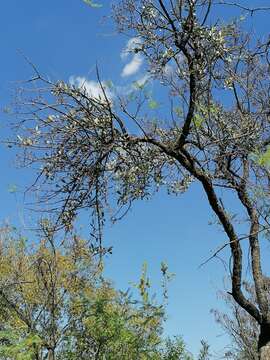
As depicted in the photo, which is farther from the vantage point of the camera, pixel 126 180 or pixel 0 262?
pixel 0 262

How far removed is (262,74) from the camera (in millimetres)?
11164

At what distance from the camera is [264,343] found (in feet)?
28.4

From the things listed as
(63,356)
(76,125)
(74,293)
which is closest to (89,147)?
(76,125)

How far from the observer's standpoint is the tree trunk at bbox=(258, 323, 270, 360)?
8.49 metres

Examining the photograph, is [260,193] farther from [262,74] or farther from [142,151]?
[262,74]

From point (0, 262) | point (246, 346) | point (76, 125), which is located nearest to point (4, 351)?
point (76, 125)

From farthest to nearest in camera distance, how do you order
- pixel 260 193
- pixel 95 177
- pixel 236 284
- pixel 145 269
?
1. pixel 145 269
2. pixel 236 284
3. pixel 95 177
4. pixel 260 193

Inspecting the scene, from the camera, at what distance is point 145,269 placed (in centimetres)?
1273

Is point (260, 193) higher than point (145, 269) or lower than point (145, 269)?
lower

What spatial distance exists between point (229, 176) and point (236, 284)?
1.72m

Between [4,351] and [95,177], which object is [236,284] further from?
[4,351]

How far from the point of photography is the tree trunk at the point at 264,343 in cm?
849

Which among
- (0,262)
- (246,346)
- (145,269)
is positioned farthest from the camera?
(246,346)

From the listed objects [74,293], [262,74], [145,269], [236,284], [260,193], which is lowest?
[260,193]
